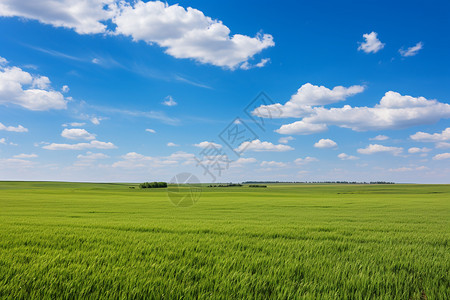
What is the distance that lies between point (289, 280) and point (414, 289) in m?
2.26

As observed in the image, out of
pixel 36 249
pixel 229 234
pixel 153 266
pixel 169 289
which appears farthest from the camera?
pixel 229 234

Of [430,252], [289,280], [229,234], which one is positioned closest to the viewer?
[289,280]

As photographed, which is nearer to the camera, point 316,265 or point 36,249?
point 316,265

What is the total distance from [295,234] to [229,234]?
2.47 m

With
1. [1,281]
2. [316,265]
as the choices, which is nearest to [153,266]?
[1,281]

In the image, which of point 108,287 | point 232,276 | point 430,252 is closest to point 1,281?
point 108,287

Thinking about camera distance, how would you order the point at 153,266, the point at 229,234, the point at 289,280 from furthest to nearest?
the point at 229,234 < the point at 153,266 < the point at 289,280

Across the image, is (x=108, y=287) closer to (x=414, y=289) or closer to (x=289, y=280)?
(x=289, y=280)

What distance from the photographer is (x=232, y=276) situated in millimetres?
5105

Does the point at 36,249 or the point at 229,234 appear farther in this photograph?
the point at 229,234

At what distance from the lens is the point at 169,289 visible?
180 inches

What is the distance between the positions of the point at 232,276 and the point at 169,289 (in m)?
1.16

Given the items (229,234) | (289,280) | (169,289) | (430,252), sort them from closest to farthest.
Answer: (169,289) → (289,280) → (430,252) → (229,234)

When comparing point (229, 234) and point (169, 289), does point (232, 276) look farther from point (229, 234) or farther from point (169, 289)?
point (229, 234)
